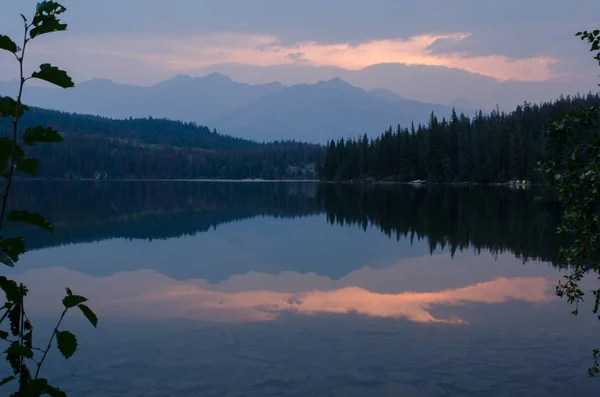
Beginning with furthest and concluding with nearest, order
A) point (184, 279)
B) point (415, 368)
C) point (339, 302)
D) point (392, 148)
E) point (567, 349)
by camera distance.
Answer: point (392, 148), point (184, 279), point (339, 302), point (567, 349), point (415, 368)

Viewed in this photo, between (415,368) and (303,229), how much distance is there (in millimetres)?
29361

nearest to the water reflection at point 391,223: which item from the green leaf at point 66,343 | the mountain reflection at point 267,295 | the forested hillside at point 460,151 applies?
the mountain reflection at point 267,295

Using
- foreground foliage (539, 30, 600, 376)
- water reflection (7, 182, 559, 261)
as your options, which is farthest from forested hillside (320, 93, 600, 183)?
foreground foliage (539, 30, 600, 376)

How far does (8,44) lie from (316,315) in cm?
1362

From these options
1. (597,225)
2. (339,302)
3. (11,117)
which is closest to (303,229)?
(339,302)

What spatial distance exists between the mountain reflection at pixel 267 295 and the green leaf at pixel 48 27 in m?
12.8

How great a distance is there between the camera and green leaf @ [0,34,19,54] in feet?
10.5

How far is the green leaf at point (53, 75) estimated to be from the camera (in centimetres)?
333

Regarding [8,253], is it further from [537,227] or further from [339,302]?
[537,227]

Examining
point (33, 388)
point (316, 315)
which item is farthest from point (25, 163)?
point (316, 315)

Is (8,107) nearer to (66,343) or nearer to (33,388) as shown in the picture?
(66,343)

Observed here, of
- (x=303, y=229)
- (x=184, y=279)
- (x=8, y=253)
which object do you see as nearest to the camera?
(x=8, y=253)

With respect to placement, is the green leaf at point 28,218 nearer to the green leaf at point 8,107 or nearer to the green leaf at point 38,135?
the green leaf at point 38,135

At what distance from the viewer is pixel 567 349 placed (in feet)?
41.5
